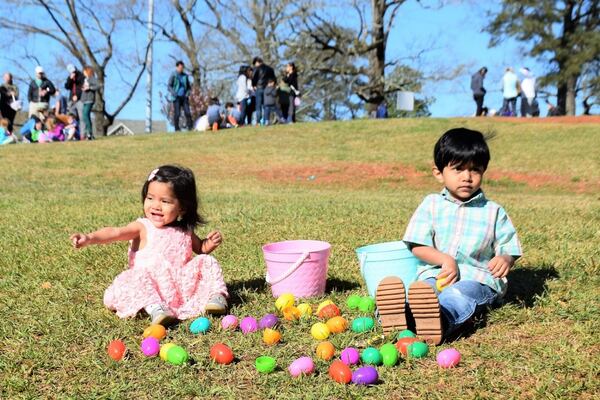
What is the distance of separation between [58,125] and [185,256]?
1606 centimetres

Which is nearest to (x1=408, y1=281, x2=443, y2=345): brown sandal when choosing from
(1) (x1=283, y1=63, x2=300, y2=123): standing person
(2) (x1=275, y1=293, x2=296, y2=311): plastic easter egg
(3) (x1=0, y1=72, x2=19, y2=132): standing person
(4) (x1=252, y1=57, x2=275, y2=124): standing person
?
(2) (x1=275, y1=293, x2=296, y2=311): plastic easter egg

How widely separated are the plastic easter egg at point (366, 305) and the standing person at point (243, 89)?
15722 millimetres

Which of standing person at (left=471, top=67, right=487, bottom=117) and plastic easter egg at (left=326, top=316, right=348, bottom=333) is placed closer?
plastic easter egg at (left=326, top=316, right=348, bottom=333)

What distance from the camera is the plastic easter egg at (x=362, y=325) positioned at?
290 cm

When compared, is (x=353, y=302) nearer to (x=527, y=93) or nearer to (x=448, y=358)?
(x=448, y=358)

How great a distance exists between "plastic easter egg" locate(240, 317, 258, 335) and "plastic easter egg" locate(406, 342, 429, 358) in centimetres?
75

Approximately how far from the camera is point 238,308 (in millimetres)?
3314

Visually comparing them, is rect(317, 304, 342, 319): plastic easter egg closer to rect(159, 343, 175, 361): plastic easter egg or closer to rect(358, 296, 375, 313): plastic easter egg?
rect(358, 296, 375, 313): plastic easter egg

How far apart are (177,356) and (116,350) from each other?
289 mm

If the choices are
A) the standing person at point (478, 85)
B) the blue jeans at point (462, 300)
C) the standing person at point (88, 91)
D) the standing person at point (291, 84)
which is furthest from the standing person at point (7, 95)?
the blue jeans at point (462, 300)

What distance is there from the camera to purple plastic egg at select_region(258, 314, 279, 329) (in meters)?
2.90

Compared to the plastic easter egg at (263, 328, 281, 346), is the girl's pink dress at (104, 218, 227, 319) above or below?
above

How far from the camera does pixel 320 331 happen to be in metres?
2.82

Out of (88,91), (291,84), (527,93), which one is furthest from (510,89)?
(88,91)
